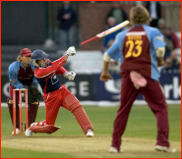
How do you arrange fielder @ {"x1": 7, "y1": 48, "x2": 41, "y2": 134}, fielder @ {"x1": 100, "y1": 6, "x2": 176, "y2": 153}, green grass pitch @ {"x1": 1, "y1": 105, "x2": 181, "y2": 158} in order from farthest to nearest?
1. fielder @ {"x1": 7, "y1": 48, "x2": 41, "y2": 134}
2. green grass pitch @ {"x1": 1, "y1": 105, "x2": 181, "y2": 158}
3. fielder @ {"x1": 100, "y1": 6, "x2": 176, "y2": 153}

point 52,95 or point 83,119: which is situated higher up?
point 52,95

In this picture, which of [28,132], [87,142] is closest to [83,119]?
[87,142]

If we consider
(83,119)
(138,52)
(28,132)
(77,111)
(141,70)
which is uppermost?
(138,52)

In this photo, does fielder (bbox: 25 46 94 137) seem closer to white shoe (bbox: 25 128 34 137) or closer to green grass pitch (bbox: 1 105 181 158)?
green grass pitch (bbox: 1 105 181 158)

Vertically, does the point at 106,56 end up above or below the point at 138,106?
above

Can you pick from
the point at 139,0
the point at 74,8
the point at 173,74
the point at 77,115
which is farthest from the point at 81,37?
the point at 77,115

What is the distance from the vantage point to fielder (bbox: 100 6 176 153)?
337 inches

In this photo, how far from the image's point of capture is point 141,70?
8.59 metres

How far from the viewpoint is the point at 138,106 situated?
2053 centimetres

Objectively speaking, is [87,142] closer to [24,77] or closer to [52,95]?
[52,95]

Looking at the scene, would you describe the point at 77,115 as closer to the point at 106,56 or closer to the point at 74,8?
the point at 106,56

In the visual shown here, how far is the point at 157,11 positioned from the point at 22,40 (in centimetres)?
623

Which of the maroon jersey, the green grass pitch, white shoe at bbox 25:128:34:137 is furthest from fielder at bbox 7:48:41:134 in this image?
the maroon jersey

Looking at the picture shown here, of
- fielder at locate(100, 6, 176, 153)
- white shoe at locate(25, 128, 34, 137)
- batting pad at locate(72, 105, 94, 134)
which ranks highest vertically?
fielder at locate(100, 6, 176, 153)
